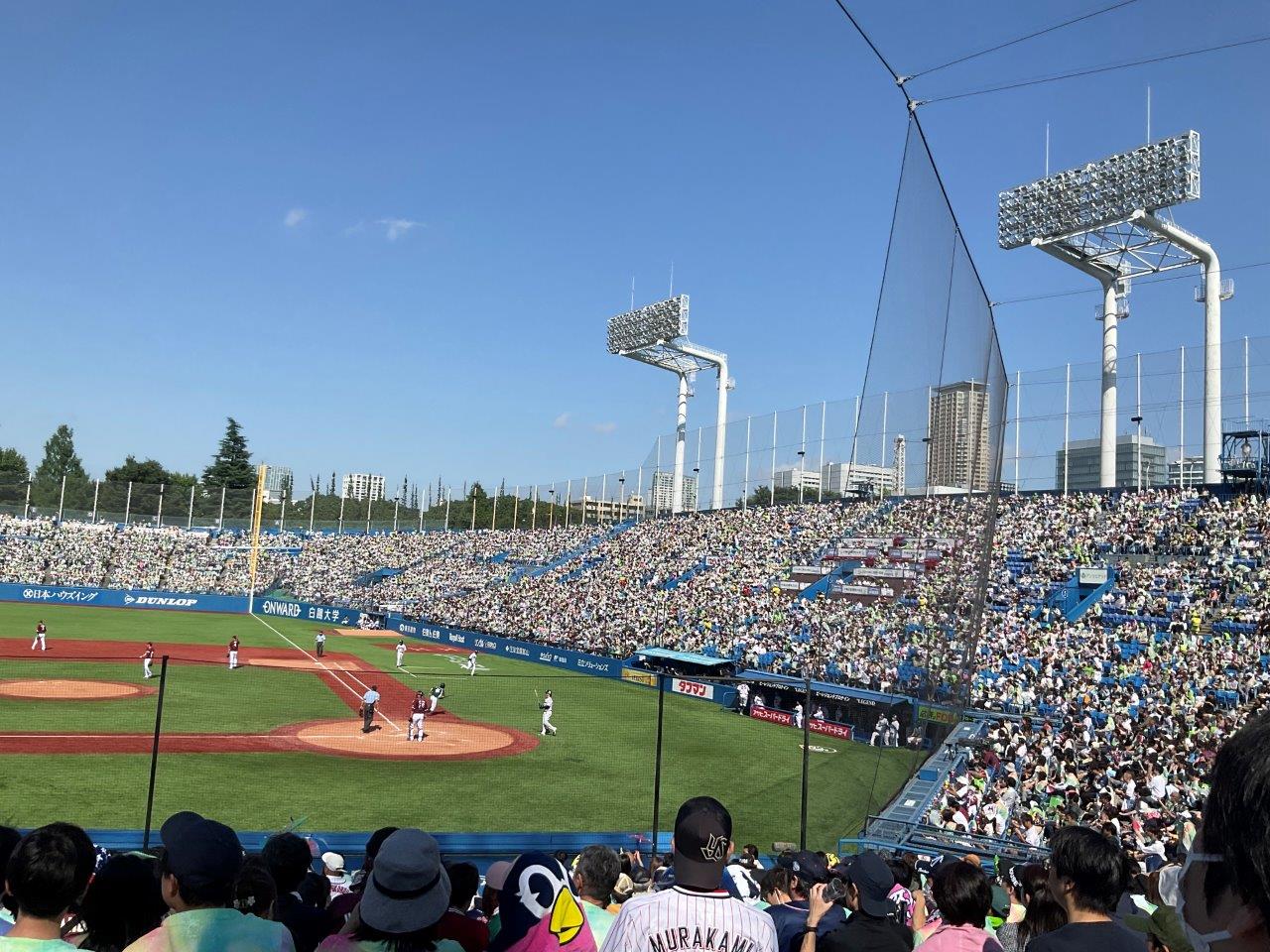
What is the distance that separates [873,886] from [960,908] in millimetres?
368

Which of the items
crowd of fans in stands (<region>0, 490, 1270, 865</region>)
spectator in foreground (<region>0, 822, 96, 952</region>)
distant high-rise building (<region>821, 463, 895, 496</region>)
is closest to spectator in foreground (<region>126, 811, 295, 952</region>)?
spectator in foreground (<region>0, 822, 96, 952</region>)

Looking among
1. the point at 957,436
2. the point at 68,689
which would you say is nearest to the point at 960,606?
the point at 957,436

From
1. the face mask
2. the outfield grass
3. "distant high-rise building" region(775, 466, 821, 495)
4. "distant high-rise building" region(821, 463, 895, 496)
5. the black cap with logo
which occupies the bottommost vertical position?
the outfield grass

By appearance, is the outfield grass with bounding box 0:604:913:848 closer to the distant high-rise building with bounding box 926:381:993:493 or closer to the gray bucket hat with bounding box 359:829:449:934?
the distant high-rise building with bounding box 926:381:993:493

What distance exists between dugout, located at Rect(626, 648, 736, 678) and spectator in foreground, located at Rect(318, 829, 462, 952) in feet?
89.1

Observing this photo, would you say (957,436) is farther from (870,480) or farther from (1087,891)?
(1087,891)

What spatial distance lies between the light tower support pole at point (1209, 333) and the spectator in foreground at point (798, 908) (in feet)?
106

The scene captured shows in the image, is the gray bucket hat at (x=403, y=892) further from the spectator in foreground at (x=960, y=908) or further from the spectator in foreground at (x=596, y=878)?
the spectator in foreground at (x=960, y=908)

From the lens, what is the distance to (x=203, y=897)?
9.01 ft

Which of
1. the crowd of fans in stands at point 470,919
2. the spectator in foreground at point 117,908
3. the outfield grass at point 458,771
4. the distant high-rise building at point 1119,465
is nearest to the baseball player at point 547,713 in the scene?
the outfield grass at point 458,771

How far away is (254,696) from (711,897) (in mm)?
23041

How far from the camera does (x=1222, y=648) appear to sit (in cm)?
2208

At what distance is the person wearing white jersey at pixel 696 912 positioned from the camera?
2.55m

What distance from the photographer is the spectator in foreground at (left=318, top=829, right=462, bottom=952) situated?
2.66 m
